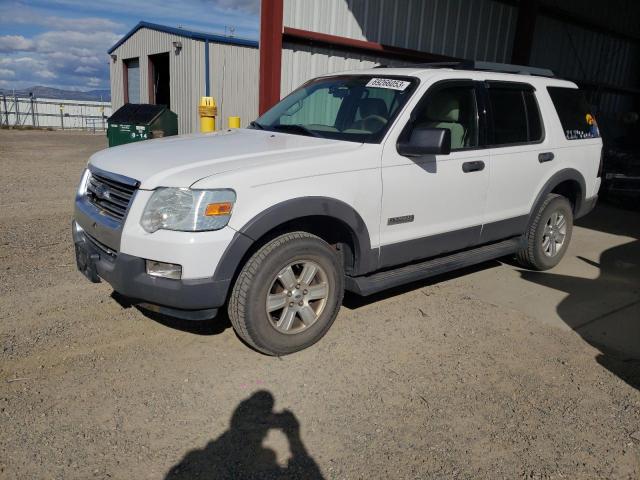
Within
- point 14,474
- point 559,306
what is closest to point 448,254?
point 559,306

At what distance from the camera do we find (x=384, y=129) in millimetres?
4023

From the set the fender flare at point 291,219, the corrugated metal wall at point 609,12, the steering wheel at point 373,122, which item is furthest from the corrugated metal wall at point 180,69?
the fender flare at point 291,219

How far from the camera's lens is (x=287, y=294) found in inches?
144

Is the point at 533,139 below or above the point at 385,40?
below

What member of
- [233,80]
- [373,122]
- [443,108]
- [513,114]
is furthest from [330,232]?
[233,80]

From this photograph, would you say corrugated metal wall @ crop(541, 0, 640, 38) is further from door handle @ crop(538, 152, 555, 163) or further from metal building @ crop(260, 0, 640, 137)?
door handle @ crop(538, 152, 555, 163)

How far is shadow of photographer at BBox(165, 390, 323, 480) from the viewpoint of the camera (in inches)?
103

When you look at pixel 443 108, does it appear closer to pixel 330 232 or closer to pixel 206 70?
pixel 330 232

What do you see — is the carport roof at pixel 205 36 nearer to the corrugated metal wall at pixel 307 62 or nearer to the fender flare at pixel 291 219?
the corrugated metal wall at pixel 307 62

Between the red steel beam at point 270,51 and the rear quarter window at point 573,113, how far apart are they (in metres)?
4.37

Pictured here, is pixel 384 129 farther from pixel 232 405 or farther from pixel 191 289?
pixel 232 405

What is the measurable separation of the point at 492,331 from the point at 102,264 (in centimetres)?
290

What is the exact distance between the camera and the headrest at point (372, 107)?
424 centimetres

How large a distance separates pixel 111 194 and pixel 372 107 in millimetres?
2064
